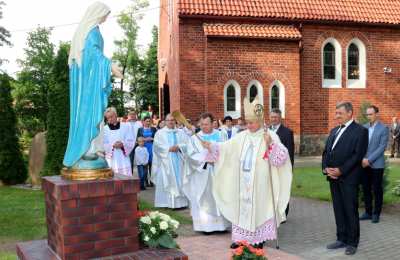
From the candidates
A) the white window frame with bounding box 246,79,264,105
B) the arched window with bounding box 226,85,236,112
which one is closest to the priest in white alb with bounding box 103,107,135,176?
the arched window with bounding box 226,85,236,112

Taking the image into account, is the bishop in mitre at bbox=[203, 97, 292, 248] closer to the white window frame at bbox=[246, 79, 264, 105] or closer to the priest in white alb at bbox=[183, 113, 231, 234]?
the priest in white alb at bbox=[183, 113, 231, 234]

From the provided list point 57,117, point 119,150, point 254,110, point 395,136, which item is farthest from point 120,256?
point 395,136

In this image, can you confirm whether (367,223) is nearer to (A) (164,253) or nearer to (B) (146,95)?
(A) (164,253)

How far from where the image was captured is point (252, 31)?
1888cm

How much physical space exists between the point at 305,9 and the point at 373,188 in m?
13.2

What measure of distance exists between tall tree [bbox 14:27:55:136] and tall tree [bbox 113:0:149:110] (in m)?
7.84

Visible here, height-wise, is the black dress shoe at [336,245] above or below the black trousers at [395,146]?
below

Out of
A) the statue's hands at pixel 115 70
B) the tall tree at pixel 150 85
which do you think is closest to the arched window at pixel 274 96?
the statue's hands at pixel 115 70

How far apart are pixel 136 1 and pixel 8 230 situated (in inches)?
1743

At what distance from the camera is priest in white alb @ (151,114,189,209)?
10.0 m

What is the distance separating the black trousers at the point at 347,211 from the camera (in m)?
6.41

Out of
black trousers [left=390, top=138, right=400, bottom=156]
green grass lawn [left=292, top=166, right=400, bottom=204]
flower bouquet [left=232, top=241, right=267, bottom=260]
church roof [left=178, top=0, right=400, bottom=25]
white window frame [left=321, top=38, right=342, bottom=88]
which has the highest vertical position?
church roof [left=178, top=0, right=400, bottom=25]

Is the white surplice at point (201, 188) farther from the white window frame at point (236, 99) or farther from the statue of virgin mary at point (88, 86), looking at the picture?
the white window frame at point (236, 99)

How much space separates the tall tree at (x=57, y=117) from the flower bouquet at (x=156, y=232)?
7691 mm
